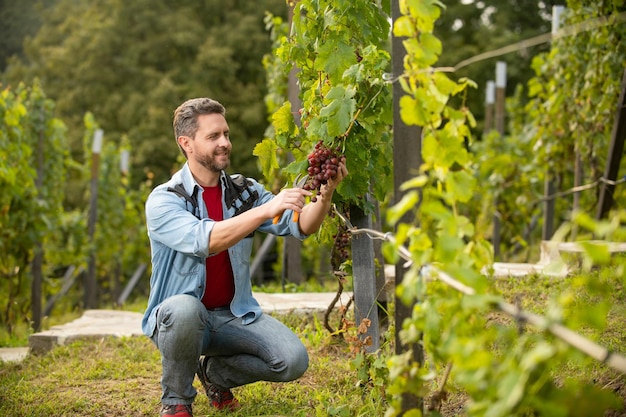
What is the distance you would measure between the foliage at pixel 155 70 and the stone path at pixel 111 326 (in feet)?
31.6

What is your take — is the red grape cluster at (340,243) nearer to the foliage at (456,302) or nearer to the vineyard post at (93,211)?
the foliage at (456,302)

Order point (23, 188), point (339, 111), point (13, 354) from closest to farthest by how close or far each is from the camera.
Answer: point (339, 111) < point (13, 354) < point (23, 188)

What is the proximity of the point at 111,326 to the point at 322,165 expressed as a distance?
3056 mm

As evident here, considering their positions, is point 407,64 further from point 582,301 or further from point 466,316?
point 582,301

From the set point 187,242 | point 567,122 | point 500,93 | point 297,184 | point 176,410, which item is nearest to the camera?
point 187,242

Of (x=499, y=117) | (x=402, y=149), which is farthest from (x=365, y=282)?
(x=499, y=117)

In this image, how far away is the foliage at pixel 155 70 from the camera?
613 inches

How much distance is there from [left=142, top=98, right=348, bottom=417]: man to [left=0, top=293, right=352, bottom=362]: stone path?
1.31 metres

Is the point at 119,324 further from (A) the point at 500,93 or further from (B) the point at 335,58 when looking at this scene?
(A) the point at 500,93

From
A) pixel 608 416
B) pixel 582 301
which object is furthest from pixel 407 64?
pixel 582 301

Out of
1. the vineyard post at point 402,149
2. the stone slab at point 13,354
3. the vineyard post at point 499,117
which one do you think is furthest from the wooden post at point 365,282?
the vineyard post at point 499,117

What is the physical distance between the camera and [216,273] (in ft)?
10.7

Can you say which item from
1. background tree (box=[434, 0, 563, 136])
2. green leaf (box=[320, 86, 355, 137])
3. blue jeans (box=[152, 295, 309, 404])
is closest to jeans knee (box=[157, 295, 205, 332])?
blue jeans (box=[152, 295, 309, 404])

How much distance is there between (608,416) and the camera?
2482 mm
